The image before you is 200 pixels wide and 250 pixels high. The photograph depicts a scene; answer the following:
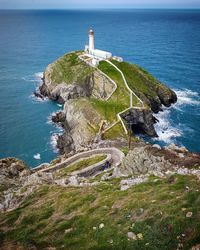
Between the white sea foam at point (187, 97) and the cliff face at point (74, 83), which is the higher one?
the cliff face at point (74, 83)

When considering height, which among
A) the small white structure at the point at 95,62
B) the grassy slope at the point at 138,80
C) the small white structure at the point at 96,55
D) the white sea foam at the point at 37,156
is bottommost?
the white sea foam at the point at 37,156

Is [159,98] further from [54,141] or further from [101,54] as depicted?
[54,141]

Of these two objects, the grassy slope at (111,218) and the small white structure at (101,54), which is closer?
the grassy slope at (111,218)

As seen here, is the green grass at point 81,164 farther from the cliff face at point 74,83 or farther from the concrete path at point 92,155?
the cliff face at point 74,83

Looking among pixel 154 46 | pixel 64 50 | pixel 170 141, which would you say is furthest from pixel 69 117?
pixel 154 46

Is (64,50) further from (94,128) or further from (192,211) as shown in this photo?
(192,211)

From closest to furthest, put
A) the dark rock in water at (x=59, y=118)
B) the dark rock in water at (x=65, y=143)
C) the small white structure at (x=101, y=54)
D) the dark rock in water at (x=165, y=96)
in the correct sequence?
the dark rock in water at (x=65, y=143) < the dark rock in water at (x=59, y=118) < the dark rock in water at (x=165, y=96) < the small white structure at (x=101, y=54)

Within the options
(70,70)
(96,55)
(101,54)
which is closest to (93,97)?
(70,70)

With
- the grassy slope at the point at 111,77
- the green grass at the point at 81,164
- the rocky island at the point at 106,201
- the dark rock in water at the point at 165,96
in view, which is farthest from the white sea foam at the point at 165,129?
the green grass at the point at 81,164
